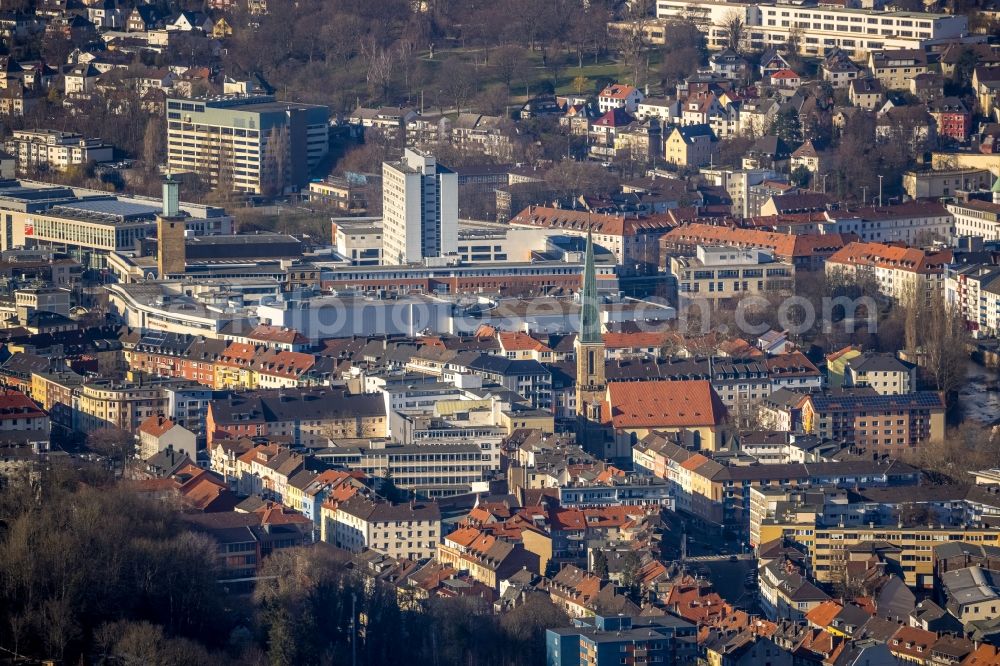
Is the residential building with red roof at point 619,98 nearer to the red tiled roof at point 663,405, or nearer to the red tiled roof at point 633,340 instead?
the red tiled roof at point 633,340

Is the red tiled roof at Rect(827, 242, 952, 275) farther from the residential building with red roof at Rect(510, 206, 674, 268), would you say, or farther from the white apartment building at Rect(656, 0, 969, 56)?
the white apartment building at Rect(656, 0, 969, 56)

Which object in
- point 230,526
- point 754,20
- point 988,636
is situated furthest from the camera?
point 754,20

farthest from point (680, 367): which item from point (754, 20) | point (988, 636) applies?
point (754, 20)

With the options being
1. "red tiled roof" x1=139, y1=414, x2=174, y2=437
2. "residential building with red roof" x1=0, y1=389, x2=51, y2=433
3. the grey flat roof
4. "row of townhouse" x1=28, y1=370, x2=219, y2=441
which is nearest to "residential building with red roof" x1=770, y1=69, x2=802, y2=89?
the grey flat roof

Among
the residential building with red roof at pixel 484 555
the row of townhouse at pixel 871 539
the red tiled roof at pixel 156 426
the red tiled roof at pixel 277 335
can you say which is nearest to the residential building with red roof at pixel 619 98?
the red tiled roof at pixel 277 335

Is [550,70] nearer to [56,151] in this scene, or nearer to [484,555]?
[56,151]

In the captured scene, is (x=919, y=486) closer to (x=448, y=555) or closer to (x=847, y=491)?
(x=847, y=491)
